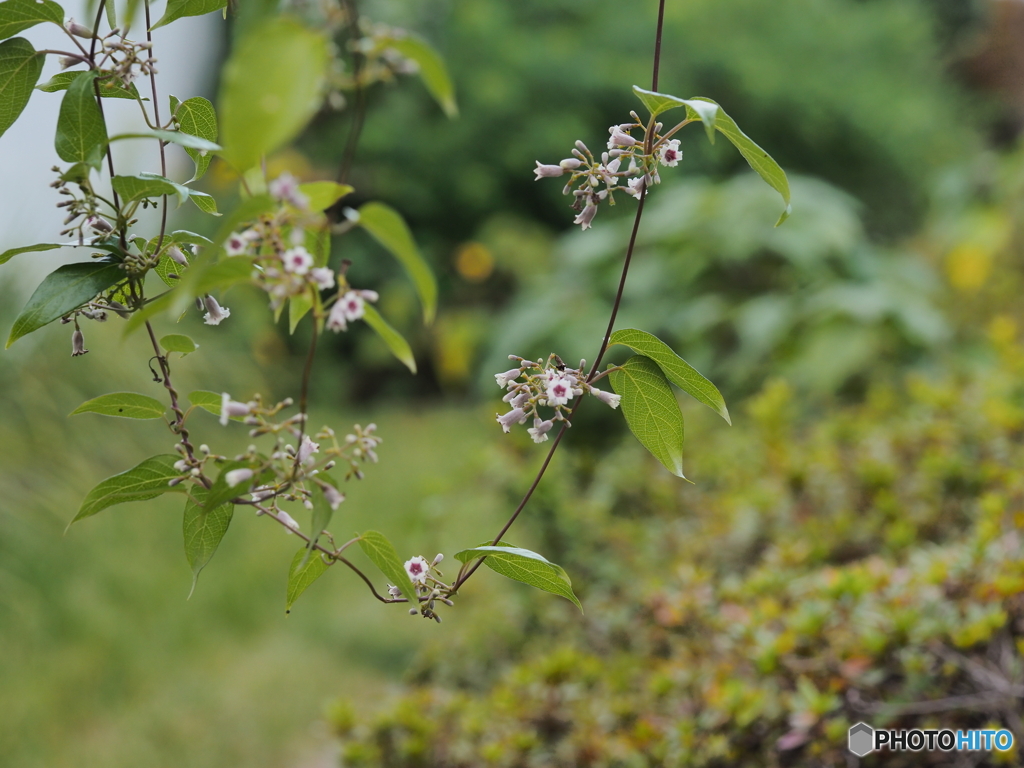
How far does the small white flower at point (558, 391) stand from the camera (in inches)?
17.9

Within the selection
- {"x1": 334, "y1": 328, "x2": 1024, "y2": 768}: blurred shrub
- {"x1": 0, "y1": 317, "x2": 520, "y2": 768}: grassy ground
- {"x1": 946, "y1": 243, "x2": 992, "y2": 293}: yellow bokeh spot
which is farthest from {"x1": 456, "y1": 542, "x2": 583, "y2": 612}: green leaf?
{"x1": 946, "y1": 243, "x2": 992, "y2": 293}: yellow bokeh spot

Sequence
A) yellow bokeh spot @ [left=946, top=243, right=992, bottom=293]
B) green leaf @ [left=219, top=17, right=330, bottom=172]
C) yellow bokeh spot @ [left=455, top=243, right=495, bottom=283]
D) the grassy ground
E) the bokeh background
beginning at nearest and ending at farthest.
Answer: green leaf @ [left=219, top=17, right=330, bottom=172] → the bokeh background → the grassy ground → yellow bokeh spot @ [left=946, top=243, right=992, bottom=293] → yellow bokeh spot @ [left=455, top=243, right=495, bottom=283]

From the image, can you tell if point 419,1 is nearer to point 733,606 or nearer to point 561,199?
point 561,199

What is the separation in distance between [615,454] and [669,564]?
19.3 inches

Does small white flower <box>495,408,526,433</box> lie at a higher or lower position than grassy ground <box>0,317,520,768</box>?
higher

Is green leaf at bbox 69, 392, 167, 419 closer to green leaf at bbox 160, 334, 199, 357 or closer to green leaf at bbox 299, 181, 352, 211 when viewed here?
green leaf at bbox 160, 334, 199, 357

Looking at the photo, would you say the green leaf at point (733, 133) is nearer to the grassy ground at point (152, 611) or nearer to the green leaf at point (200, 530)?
the green leaf at point (200, 530)

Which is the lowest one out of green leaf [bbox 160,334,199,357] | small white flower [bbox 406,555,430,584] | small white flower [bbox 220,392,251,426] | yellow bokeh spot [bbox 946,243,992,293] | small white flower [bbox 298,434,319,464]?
yellow bokeh spot [bbox 946,243,992,293]

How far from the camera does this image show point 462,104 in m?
3.83

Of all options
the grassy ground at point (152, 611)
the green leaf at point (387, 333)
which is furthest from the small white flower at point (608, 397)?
the grassy ground at point (152, 611)

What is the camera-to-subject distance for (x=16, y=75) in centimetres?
47

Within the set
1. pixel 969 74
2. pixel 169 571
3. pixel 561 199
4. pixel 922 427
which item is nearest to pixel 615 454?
pixel 922 427

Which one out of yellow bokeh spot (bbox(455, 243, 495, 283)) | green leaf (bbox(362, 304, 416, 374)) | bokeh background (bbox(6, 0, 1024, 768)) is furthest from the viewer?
yellow bokeh spot (bbox(455, 243, 495, 283))

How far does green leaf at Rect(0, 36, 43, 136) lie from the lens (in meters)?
0.47
